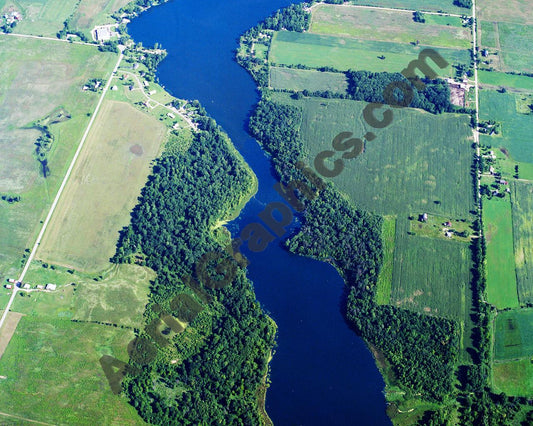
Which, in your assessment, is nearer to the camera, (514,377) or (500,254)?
(514,377)

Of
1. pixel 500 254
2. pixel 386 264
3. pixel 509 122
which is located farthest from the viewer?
pixel 509 122

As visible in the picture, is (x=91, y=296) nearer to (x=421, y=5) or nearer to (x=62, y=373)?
(x=62, y=373)

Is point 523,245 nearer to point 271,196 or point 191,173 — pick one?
point 271,196

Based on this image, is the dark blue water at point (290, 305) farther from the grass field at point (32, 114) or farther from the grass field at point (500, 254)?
the grass field at point (500, 254)

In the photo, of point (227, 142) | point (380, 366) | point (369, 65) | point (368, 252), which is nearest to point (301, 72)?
point (369, 65)

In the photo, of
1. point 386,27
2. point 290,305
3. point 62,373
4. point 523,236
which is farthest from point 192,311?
point 386,27

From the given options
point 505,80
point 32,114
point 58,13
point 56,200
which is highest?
point 58,13

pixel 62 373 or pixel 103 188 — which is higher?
pixel 103 188

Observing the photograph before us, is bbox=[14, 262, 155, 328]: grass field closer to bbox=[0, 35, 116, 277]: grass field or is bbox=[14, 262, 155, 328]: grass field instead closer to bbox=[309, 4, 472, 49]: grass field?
bbox=[0, 35, 116, 277]: grass field

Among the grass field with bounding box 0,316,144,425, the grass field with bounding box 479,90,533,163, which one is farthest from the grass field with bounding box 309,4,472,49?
the grass field with bounding box 0,316,144,425
